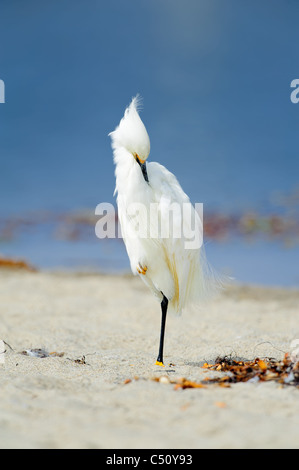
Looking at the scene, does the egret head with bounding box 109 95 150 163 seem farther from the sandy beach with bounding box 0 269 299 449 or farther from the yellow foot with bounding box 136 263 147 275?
the sandy beach with bounding box 0 269 299 449

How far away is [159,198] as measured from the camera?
15.0 feet

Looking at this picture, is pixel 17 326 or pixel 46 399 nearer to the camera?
pixel 46 399

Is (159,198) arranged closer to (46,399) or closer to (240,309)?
(46,399)

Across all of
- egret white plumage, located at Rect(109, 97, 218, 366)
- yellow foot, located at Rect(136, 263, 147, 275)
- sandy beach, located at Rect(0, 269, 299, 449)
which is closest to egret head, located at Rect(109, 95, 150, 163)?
egret white plumage, located at Rect(109, 97, 218, 366)

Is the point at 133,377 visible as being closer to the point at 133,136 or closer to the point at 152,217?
the point at 152,217

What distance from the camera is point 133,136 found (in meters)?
4.48

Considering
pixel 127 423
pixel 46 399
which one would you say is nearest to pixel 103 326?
pixel 46 399

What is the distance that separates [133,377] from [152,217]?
4.94 feet

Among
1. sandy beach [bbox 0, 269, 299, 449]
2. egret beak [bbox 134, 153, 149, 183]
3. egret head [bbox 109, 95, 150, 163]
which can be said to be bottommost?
sandy beach [bbox 0, 269, 299, 449]

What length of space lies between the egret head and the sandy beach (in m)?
1.73

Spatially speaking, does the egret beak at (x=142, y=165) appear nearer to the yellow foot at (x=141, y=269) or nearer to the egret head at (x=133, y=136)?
the egret head at (x=133, y=136)

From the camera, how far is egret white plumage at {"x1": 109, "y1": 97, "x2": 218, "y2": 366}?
14.8 feet

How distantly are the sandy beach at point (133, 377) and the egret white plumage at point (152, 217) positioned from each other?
23.8 inches
